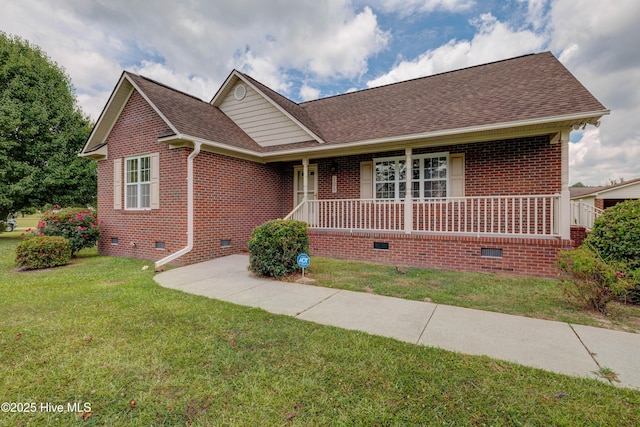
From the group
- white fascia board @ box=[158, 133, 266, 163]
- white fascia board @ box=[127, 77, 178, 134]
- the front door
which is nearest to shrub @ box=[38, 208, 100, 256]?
white fascia board @ box=[158, 133, 266, 163]

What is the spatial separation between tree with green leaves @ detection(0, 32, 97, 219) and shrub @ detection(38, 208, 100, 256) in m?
9.23

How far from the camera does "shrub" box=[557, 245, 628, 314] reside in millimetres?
4004

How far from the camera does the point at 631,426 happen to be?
1973 millimetres

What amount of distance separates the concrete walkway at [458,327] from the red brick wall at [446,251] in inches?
122

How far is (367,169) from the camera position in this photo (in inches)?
388

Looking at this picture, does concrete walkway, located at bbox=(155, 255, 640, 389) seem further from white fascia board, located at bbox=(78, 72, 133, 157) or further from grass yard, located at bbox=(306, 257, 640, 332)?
white fascia board, located at bbox=(78, 72, 133, 157)

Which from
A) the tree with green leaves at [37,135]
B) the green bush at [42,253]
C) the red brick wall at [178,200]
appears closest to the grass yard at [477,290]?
the red brick wall at [178,200]

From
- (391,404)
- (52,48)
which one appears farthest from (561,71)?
(52,48)

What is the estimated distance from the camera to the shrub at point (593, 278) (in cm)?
400

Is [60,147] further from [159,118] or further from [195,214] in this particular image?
[195,214]

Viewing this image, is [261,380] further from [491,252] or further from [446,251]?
[491,252]

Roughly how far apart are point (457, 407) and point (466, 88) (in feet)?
33.4

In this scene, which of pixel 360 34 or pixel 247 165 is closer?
pixel 247 165

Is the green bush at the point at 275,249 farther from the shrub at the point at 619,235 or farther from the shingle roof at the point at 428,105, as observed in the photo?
the shrub at the point at 619,235
